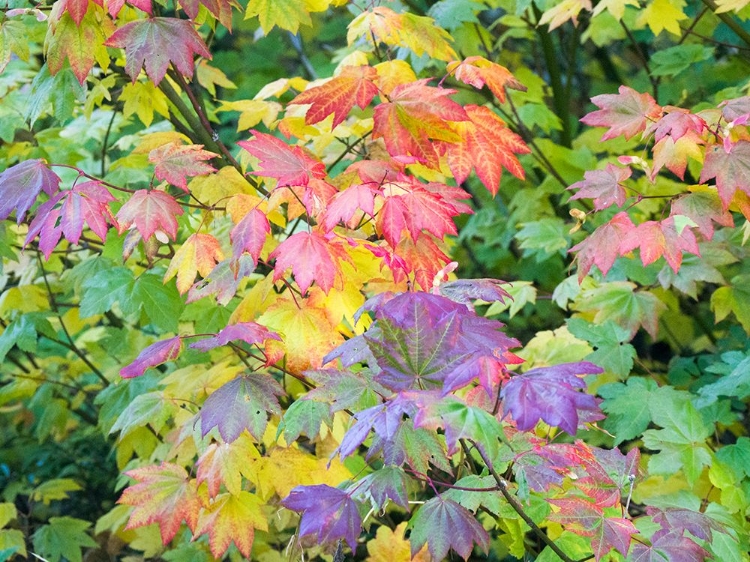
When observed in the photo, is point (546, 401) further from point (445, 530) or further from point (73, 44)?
Result: point (73, 44)

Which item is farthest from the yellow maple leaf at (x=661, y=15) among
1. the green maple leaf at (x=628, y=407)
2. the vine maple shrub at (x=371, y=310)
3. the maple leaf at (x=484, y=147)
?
the green maple leaf at (x=628, y=407)

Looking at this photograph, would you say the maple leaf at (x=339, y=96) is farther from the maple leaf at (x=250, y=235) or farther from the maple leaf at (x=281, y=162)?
the maple leaf at (x=250, y=235)

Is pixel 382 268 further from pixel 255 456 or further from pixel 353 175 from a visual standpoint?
pixel 255 456

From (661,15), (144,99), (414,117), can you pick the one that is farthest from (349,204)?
(661,15)

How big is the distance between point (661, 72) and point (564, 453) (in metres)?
2.01

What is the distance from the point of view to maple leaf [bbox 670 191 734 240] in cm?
183

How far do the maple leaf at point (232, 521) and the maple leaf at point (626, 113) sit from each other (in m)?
1.23

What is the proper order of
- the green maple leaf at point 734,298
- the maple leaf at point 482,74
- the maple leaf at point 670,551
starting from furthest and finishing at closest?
the green maple leaf at point 734,298
the maple leaf at point 482,74
the maple leaf at point 670,551

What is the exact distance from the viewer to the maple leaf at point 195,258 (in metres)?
1.77

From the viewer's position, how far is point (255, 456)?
6.01 feet

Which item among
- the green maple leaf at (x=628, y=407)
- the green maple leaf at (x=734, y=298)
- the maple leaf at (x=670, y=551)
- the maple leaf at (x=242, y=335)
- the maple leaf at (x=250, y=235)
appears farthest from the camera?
the green maple leaf at (x=734, y=298)

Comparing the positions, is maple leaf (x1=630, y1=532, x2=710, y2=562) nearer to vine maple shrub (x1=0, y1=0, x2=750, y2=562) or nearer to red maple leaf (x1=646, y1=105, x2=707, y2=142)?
vine maple shrub (x1=0, y1=0, x2=750, y2=562)

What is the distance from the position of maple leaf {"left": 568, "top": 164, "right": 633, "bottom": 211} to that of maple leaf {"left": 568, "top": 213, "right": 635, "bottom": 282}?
49 mm

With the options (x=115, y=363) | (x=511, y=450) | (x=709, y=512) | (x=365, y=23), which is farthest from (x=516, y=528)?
(x=115, y=363)
